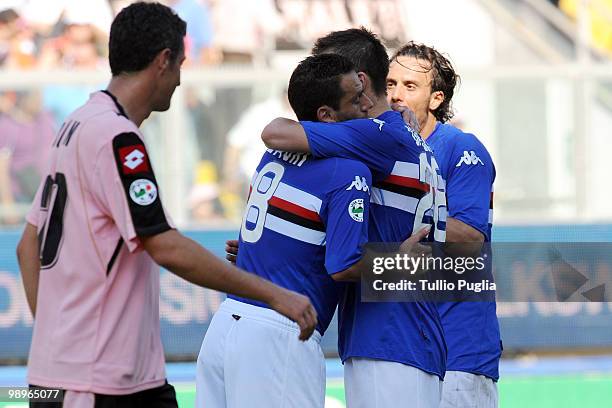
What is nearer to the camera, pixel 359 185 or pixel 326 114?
pixel 359 185

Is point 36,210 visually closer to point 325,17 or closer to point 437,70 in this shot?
point 437,70

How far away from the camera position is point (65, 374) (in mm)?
3406

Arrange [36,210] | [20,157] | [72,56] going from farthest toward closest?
[72,56] → [20,157] → [36,210]

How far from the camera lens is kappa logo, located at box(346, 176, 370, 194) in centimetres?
394

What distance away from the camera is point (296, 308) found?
354 centimetres

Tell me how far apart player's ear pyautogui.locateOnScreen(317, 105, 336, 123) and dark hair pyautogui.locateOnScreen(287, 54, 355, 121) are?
0.04 feet

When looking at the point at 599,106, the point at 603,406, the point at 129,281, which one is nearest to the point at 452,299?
the point at 129,281

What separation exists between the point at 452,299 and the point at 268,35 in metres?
7.66

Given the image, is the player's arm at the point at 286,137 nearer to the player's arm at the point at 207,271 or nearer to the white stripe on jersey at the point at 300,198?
the white stripe on jersey at the point at 300,198

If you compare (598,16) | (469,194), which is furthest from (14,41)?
(469,194)

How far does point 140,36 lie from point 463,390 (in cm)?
228

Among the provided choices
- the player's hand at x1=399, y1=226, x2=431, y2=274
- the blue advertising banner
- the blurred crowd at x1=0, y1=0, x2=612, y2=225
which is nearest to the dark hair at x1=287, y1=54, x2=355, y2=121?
the player's hand at x1=399, y1=226, x2=431, y2=274

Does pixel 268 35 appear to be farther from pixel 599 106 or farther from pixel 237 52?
pixel 599 106

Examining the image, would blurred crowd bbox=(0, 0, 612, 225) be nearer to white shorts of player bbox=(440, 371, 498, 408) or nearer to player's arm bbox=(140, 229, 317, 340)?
white shorts of player bbox=(440, 371, 498, 408)
